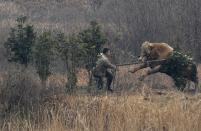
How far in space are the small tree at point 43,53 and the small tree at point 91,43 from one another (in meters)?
1.00

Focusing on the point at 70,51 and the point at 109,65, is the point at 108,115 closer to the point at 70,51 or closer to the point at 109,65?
the point at 109,65

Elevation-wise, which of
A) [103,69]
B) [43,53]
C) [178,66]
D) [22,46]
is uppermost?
[22,46]

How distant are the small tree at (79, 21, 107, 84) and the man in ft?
1.74

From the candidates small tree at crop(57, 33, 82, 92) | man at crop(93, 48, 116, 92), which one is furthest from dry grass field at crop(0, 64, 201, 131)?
small tree at crop(57, 33, 82, 92)

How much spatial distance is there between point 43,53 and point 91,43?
1.68m

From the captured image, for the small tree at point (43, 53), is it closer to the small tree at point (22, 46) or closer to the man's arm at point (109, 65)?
the small tree at point (22, 46)

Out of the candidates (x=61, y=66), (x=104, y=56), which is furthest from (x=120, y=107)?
(x=61, y=66)

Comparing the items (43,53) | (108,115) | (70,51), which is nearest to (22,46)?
(43,53)

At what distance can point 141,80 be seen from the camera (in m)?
15.9

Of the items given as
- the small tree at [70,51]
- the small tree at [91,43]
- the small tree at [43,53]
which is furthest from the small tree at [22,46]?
the small tree at [91,43]

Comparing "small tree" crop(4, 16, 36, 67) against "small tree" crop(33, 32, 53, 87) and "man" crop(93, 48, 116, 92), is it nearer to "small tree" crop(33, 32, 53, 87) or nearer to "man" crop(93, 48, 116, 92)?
"small tree" crop(33, 32, 53, 87)

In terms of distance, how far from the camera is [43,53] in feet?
51.8

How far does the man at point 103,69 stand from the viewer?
15367mm

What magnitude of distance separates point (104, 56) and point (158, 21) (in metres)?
15.3
